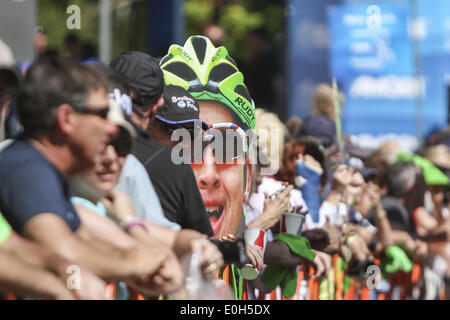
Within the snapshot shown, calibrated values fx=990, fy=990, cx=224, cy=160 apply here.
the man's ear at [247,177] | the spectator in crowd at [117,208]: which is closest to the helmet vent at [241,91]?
the man's ear at [247,177]

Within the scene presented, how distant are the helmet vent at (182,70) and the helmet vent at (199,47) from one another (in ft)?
0.27

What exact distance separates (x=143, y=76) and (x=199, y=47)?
80cm

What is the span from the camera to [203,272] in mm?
3156

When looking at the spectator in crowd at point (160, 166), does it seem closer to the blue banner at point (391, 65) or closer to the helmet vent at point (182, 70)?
the helmet vent at point (182, 70)

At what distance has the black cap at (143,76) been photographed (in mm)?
3859

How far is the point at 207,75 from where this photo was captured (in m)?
4.53

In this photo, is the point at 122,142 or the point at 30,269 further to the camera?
the point at 122,142

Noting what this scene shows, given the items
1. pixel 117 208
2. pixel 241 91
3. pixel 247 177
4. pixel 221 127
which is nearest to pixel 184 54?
pixel 241 91

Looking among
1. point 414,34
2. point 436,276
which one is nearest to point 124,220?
point 436,276

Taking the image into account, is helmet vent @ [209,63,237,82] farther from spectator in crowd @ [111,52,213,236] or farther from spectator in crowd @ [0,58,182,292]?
spectator in crowd @ [0,58,182,292]

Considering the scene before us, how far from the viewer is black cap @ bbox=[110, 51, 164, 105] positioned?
386cm

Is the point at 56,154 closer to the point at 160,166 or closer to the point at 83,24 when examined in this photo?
the point at 160,166
